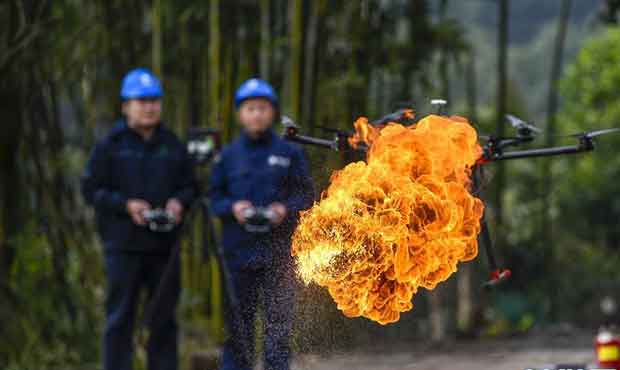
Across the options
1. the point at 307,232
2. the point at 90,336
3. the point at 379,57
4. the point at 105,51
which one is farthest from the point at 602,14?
the point at 307,232

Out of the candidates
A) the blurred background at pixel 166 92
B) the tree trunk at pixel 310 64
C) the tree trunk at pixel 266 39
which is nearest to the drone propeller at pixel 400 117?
the blurred background at pixel 166 92

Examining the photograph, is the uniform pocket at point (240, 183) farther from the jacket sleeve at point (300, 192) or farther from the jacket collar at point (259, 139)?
the jacket sleeve at point (300, 192)

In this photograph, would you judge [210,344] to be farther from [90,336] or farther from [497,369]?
[497,369]

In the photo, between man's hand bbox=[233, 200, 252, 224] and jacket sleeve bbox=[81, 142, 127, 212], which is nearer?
man's hand bbox=[233, 200, 252, 224]

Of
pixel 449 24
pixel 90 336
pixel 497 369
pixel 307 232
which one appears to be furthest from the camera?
pixel 449 24

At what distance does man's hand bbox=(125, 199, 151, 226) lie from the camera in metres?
9.00

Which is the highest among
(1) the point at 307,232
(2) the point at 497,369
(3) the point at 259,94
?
(3) the point at 259,94

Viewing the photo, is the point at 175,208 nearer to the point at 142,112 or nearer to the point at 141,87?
the point at 142,112

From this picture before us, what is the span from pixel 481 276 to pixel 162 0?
5.30 m

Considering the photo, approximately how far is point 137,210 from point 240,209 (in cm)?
76

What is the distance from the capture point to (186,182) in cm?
941

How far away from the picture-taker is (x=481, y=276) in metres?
16.1

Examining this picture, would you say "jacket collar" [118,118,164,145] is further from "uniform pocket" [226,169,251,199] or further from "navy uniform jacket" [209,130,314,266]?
"uniform pocket" [226,169,251,199]

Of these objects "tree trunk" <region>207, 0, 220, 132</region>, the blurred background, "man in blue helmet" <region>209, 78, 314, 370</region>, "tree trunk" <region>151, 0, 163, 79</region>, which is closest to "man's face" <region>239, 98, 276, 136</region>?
"man in blue helmet" <region>209, 78, 314, 370</region>
